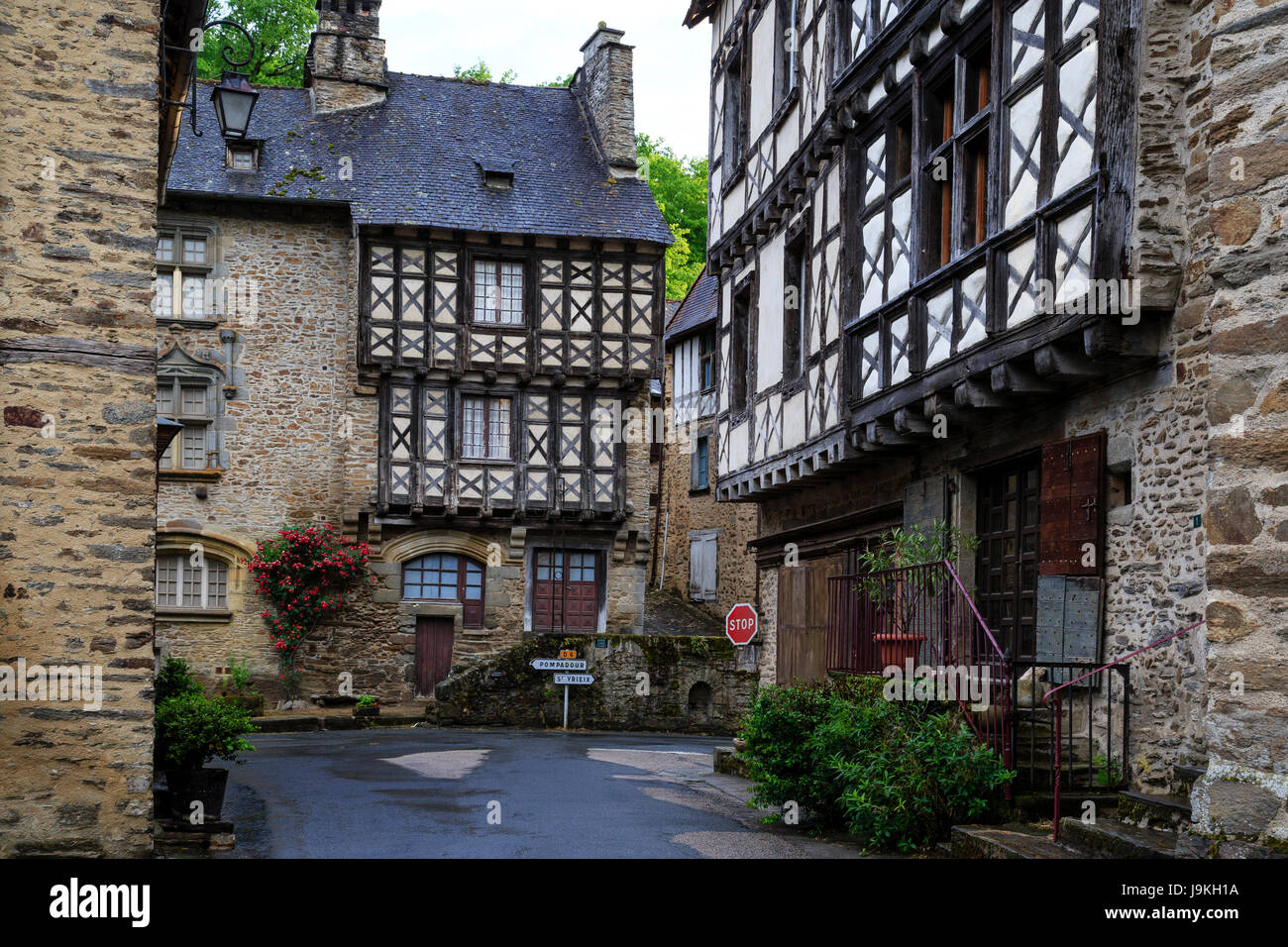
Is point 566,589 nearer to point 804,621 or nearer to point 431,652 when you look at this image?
point 431,652

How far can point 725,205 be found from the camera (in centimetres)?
1633

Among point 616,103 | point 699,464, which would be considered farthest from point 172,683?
point 699,464

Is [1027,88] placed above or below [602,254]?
below

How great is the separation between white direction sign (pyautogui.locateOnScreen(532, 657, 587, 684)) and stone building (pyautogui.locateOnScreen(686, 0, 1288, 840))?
22.7 feet

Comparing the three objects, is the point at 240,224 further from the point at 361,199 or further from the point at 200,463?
the point at 200,463

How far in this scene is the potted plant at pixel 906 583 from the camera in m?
9.88

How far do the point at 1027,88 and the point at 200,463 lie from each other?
Answer: 1681 centimetres

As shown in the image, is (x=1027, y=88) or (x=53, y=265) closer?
(x=53, y=265)

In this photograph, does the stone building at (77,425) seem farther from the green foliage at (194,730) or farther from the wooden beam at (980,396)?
the wooden beam at (980,396)

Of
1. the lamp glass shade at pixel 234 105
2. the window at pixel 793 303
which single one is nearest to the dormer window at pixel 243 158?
the window at pixel 793 303

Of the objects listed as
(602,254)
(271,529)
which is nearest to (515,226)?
(602,254)

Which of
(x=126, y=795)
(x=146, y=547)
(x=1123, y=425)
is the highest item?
(x=1123, y=425)

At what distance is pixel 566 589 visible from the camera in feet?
76.9
